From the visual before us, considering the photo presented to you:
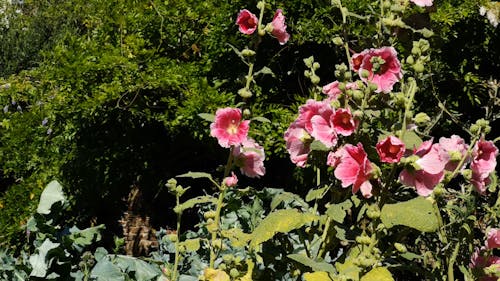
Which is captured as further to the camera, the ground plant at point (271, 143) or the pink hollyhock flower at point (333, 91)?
the pink hollyhock flower at point (333, 91)

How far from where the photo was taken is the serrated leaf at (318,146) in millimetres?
1431

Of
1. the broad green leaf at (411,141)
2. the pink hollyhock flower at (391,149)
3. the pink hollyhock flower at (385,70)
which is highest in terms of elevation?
the pink hollyhock flower at (385,70)

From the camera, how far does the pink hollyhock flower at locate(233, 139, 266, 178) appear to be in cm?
169

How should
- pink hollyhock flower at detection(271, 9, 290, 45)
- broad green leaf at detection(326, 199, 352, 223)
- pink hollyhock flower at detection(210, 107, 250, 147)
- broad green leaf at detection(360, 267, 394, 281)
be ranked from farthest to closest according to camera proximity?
pink hollyhock flower at detection(271, 9, 290, 45)
pink hollyhock flower at detection(210, 107, 250, 147)
broad green leaf at detection(326, 199, 352, 223)
broad green leaf at detection(360, 267, 394, 281)

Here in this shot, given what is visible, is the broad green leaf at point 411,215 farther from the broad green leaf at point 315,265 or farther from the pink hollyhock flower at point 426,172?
the broad green leaf at point 315,265

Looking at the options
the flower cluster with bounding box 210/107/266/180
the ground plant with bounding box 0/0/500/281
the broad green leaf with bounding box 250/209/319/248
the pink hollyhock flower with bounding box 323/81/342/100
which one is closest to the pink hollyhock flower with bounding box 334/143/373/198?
the ground plant with bounding box 0/0/500/281

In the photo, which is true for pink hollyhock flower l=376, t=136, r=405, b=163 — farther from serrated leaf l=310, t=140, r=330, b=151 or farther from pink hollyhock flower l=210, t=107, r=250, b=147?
pink hollyhock flower l=210, t=107, r=250, b=147

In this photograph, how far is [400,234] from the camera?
1.41 meters

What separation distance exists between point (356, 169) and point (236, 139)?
40 cm

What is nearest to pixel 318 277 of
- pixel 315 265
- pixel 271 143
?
pixel 315 265

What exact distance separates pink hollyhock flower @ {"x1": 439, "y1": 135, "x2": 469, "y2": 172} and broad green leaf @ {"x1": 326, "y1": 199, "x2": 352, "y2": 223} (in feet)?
0.73

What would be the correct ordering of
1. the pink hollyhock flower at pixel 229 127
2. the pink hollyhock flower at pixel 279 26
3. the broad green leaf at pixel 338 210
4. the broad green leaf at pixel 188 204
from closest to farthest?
the broad green leaf at pixel 338 210 → the broad green leaf at pixel 188 204 → the pink hollyhock flower at pixel 229 127 → the pink hollyhock flower at pixel 279 26

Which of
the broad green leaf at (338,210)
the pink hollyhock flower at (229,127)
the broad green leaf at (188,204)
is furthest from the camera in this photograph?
the pink hollyhock flower at (229,127)

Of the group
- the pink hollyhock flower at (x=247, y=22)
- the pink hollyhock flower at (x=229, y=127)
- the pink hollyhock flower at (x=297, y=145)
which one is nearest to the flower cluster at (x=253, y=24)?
the pink hollyhock flower at (x=247, y=22)
